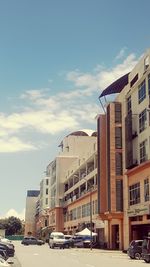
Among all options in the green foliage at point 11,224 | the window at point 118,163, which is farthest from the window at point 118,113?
the green foliage at point 11,224

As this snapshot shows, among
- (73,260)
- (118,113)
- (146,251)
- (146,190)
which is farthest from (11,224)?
(146,251)

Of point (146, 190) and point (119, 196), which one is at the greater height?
point (119, 196)

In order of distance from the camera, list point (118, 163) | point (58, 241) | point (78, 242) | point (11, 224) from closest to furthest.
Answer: point (118, 163) < point (58, 241) < point (78, 242) < point (11, 224)

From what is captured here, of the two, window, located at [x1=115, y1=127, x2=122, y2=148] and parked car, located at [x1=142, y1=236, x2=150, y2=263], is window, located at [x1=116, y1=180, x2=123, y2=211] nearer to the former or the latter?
window, located at [x1=115, y1=127, x2=122, y2=148]

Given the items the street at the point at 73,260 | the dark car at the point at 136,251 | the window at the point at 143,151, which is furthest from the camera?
the window at the point at 143,151

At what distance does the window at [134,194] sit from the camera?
53.0 meters

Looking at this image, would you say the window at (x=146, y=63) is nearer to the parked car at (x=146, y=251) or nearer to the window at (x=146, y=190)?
the window at (x=146, y=190)

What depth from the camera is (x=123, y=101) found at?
201 feet

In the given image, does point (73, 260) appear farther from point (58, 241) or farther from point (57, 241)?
point (57, 241)

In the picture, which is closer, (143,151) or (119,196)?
(143,151)

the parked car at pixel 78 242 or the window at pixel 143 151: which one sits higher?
the window at pixel 143 151

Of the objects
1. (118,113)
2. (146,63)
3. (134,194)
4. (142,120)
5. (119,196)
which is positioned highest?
(146,63)

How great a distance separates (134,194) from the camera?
54.6m

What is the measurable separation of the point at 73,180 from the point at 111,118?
161ft
